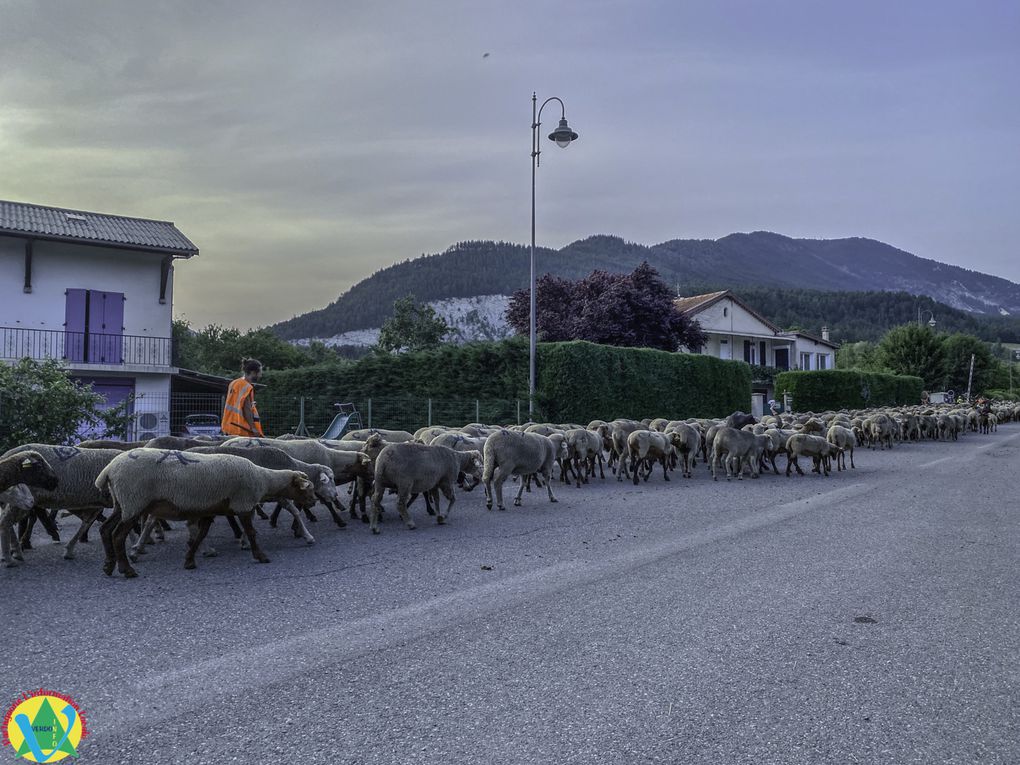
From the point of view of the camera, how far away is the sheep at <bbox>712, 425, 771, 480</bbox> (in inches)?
603

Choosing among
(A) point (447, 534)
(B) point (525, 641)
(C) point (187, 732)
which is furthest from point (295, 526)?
(C) point (187, 732)

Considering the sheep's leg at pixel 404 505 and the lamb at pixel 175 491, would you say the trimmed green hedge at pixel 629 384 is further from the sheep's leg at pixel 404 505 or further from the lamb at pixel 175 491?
the lamb at pixel 175 491

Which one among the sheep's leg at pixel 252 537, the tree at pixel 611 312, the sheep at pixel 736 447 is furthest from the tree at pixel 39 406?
the tree at pixel 611 312

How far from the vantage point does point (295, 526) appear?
324 inches

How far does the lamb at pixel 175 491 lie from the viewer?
20.9 ft

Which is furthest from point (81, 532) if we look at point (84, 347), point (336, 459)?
point (84, 347)

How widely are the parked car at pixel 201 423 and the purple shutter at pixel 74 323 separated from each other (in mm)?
4723

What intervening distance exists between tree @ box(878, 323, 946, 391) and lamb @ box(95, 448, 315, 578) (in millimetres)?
76769

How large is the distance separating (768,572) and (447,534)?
3711 mm

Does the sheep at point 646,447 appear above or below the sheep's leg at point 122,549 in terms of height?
above

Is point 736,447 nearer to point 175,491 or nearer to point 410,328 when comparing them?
point 175,491

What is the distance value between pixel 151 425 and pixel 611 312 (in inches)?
1056

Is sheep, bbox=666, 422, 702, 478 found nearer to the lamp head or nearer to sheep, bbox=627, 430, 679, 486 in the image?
sheep, bbox=627, 430, 679, 486

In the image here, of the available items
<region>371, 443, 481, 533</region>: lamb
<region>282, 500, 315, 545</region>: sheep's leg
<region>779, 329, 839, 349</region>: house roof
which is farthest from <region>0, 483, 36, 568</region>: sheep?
<region>779, 329, 839, 349</region>: house roof
